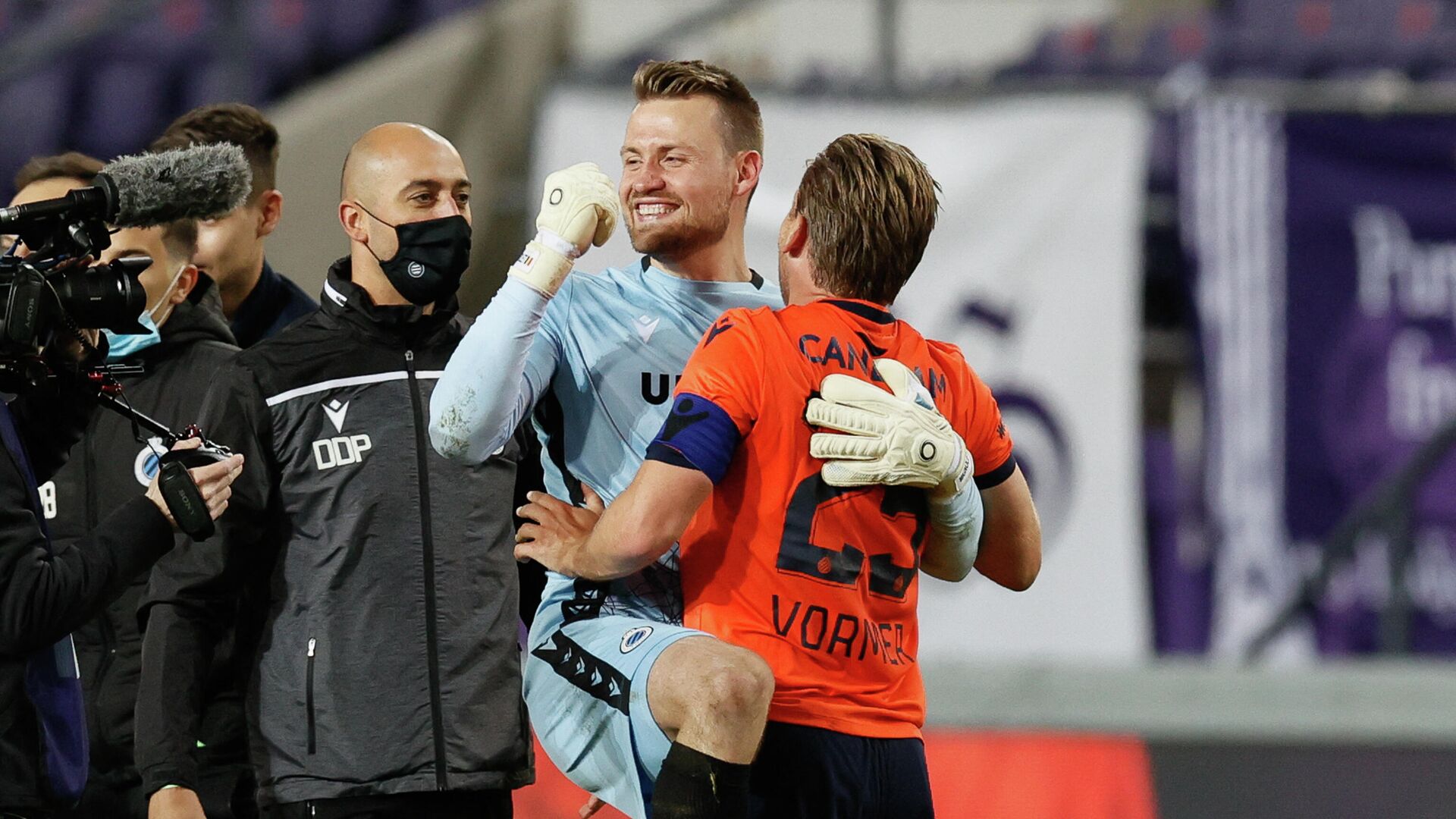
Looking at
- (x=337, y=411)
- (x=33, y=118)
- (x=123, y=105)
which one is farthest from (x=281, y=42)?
(x=337, y=411)

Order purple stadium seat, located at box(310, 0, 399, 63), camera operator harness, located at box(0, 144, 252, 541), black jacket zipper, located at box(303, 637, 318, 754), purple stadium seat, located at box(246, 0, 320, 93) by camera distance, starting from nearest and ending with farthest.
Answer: camera operator harness, located at box(0, 144, 252, 541) → black jacket zipper, located at box(303, 637, 318, 754) → purple stadium seat, located at box(246, 0, 320, 93) → purple stadium seat, located at box(310, 0, 399, 63)

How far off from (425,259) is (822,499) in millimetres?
957

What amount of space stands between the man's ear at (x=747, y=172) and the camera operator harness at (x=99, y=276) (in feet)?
3.22

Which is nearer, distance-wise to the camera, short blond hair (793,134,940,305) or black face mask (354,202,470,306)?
short blond hair (793,134,940,305)

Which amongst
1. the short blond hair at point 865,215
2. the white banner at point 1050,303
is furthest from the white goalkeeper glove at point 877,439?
the white banner at point 1050,303

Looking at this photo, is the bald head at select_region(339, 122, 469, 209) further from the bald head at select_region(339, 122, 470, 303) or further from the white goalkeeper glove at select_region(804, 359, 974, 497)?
the white goalkeeper glove at select_region(804, 359, 974, 497)

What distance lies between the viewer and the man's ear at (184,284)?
13.0ft

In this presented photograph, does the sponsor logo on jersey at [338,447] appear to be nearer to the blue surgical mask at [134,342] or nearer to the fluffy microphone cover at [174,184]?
the fluffy microphone cover at [174,184]

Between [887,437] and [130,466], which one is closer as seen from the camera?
[887,437]

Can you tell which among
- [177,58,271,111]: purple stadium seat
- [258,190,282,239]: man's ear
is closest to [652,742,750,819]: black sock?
[258,190,282,239]: man's ear

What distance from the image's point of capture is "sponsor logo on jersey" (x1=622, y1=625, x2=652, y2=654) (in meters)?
3.07

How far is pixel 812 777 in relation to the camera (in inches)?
117

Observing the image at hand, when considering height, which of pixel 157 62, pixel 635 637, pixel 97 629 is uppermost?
pixel 157 62

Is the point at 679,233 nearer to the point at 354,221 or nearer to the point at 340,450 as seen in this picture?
Answer: the point at 354,221
